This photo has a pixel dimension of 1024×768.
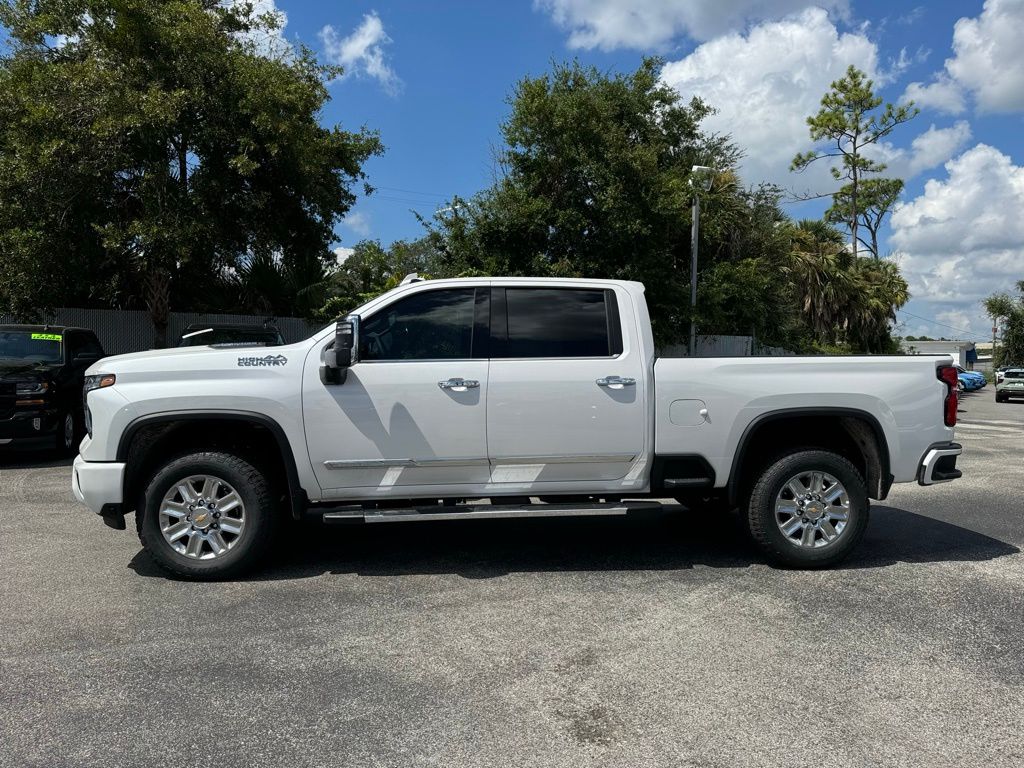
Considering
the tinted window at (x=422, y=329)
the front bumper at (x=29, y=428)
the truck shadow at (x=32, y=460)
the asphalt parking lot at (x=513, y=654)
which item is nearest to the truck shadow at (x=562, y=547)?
the asphalt parking lot at (x=513, y=654)

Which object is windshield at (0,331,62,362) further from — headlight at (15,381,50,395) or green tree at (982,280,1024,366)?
Result: green tree at (982,280,1024,366)

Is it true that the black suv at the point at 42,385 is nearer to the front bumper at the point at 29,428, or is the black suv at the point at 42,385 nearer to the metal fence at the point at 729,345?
the front bumper at the point at 29,428

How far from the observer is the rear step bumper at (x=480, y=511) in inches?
194

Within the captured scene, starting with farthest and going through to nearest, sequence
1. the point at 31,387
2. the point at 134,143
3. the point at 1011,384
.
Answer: the point at 1011,384, the point at 134,143, the point at 31,387

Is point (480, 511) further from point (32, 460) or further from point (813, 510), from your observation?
point (32, 460)

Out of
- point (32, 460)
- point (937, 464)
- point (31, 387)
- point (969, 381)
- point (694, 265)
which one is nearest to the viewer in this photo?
point (937, 464)

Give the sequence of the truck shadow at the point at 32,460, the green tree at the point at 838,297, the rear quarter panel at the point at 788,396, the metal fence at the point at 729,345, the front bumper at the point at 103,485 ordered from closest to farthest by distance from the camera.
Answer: the front bumper at the point at 103,485 < the rear quarter panel at the point at 788,396 < the truck shadow at the point at 32,460 < the metal fence at the point at 729,345 < the green tree at the point at 838,297

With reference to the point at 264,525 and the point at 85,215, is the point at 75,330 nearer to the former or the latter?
the point at 85,215

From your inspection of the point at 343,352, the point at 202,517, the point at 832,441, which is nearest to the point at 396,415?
the point at 343,352

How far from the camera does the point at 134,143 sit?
13062 mm

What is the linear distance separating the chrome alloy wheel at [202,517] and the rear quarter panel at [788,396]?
2868 mm

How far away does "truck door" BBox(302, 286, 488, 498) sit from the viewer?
16.4 ft

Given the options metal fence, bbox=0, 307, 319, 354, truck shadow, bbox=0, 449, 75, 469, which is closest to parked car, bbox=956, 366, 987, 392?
metal fence, bbox=0, 307, 319, 354

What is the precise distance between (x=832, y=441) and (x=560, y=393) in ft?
7.15
